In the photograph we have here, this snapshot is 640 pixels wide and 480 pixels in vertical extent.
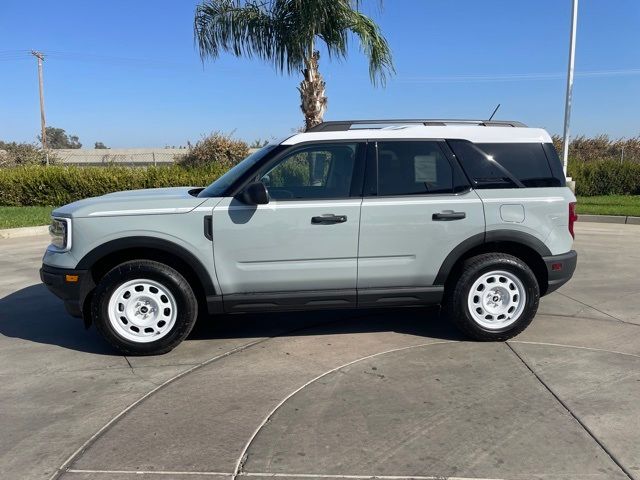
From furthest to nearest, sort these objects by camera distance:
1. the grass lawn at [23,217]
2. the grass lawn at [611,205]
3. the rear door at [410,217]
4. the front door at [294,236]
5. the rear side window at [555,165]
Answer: the grass lawn at [611,205]
the grass lawn at [23,217]
the rear side window at [555,165]
the rear door at [410,217]
the front door at [294,236]

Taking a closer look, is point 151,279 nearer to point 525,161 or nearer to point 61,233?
point 61,233

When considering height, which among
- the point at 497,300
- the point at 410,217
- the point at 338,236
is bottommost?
the point at 497,300

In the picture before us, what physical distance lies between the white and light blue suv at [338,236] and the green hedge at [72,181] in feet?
39.1

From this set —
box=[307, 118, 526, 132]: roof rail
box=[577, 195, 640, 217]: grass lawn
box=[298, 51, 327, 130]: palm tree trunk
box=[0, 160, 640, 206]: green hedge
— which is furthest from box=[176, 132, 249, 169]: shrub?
box=[307, 118, 526, 132]: roof rail

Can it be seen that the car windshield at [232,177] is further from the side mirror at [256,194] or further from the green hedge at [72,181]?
the green hedge at [72,181]

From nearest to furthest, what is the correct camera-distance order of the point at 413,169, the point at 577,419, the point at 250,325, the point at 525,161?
the point at 577,419, the point at 413,169, the point at 525,161, the point at 250,325

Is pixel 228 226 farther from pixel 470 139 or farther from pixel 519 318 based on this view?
pixel 519 318

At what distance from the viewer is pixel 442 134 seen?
481 cm

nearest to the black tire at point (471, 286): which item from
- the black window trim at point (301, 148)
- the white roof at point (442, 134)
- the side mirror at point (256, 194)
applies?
the white roof at point (442, 134)

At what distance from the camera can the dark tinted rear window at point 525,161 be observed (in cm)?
480

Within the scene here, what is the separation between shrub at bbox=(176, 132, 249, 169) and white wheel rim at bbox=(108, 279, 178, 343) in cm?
1469

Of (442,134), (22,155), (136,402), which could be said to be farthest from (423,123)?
(22,155)

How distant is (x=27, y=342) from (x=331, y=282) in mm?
2890

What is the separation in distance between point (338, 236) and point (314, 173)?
65 centimetres
